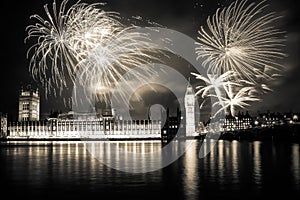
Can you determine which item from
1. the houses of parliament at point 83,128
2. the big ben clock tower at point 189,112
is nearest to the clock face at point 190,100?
the big ben clock tower at point 189,112

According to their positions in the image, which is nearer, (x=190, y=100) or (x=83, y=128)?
(x=190, y=100)

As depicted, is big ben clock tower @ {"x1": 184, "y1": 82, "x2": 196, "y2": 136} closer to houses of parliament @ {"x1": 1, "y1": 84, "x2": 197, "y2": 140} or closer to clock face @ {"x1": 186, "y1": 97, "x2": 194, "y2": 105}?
clock face @ {"x1": 186, "y1": 97, "x2": 194, "y2": 105}

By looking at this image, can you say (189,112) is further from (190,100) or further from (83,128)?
(83,128)

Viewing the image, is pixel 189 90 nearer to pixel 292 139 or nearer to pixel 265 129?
pixel 265 129

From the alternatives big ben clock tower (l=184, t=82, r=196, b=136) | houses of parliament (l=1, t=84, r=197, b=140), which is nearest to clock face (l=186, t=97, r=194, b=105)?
big ben clock tower (l=184, t=82, r=196, b=136)

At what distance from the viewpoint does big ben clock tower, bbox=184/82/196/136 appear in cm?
16438

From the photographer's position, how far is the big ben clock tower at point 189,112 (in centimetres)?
16438

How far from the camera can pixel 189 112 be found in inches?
6634

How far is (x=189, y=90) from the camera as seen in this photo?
6821 inches

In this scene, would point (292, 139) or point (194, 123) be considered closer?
point (292, 139)

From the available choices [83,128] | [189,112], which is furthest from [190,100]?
[83,128]

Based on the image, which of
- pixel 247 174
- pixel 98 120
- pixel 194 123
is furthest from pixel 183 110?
pixel 247 174

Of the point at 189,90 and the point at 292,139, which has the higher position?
the point at 189,90

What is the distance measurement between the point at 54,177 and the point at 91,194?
21.7ft
